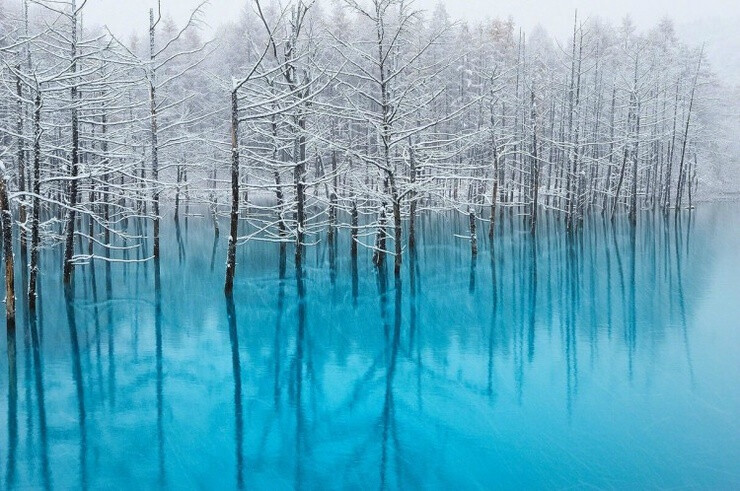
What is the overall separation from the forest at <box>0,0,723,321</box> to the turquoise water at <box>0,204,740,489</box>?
242 centimetres

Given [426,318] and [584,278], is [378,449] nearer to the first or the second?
[426,318]

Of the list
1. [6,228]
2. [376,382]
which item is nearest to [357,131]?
[6,228]

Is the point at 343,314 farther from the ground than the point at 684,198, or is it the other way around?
the point at 684,198

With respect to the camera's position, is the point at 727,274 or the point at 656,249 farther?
the point at 656,249

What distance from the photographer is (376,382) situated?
11.4 meters

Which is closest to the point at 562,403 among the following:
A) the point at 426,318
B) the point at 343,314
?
the point at 426,318

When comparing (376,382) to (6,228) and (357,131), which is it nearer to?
(6,228)

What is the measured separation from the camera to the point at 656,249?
30.0m

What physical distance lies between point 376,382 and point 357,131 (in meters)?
32.5

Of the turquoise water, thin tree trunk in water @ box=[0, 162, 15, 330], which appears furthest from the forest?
the turquoise water

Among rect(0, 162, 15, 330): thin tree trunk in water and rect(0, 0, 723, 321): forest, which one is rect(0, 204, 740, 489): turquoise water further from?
rect(0, 0, 723, 321): forest

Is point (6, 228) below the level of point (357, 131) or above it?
below

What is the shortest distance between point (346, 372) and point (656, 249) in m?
23.6

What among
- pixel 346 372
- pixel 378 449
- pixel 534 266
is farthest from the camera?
pixel 534 266
